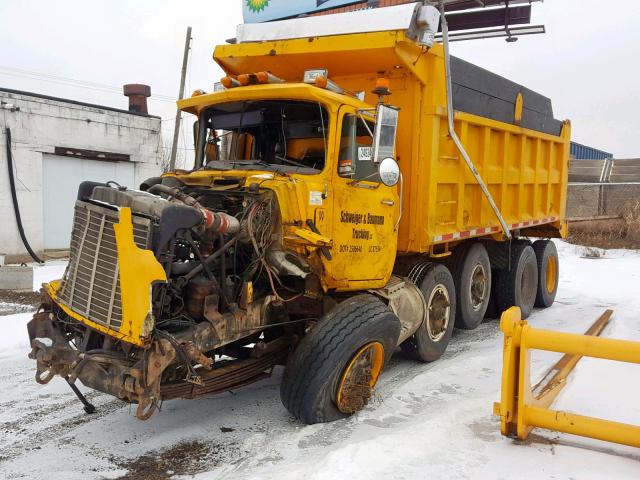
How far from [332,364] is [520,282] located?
524 cm

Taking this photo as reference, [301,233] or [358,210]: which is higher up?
[358,210]

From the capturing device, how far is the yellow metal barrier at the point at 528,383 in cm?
364

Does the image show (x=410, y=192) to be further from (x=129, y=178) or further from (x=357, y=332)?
(x=129, y=178)

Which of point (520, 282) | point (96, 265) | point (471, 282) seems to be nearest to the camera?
point (96, 265)

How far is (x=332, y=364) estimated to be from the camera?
4.45 m

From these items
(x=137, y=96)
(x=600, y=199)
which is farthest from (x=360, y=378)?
(x=600, y=199)

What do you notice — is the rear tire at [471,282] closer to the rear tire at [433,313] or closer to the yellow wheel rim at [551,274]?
the rear tire at [433,313]

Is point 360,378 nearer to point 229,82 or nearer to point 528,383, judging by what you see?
point 528,383

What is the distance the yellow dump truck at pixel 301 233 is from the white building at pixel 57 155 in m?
8.88

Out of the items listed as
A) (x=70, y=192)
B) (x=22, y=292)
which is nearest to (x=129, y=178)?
(x=70, y=192)

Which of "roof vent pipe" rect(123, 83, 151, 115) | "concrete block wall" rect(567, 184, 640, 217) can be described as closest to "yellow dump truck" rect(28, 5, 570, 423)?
"roof vent pipe" rect(123, 83, 151, 115)

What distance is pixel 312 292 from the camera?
4.96 metres

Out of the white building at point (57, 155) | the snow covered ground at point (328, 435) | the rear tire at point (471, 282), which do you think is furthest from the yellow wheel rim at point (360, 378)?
the white building at point (57, 155)

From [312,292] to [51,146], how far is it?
37.7ft
